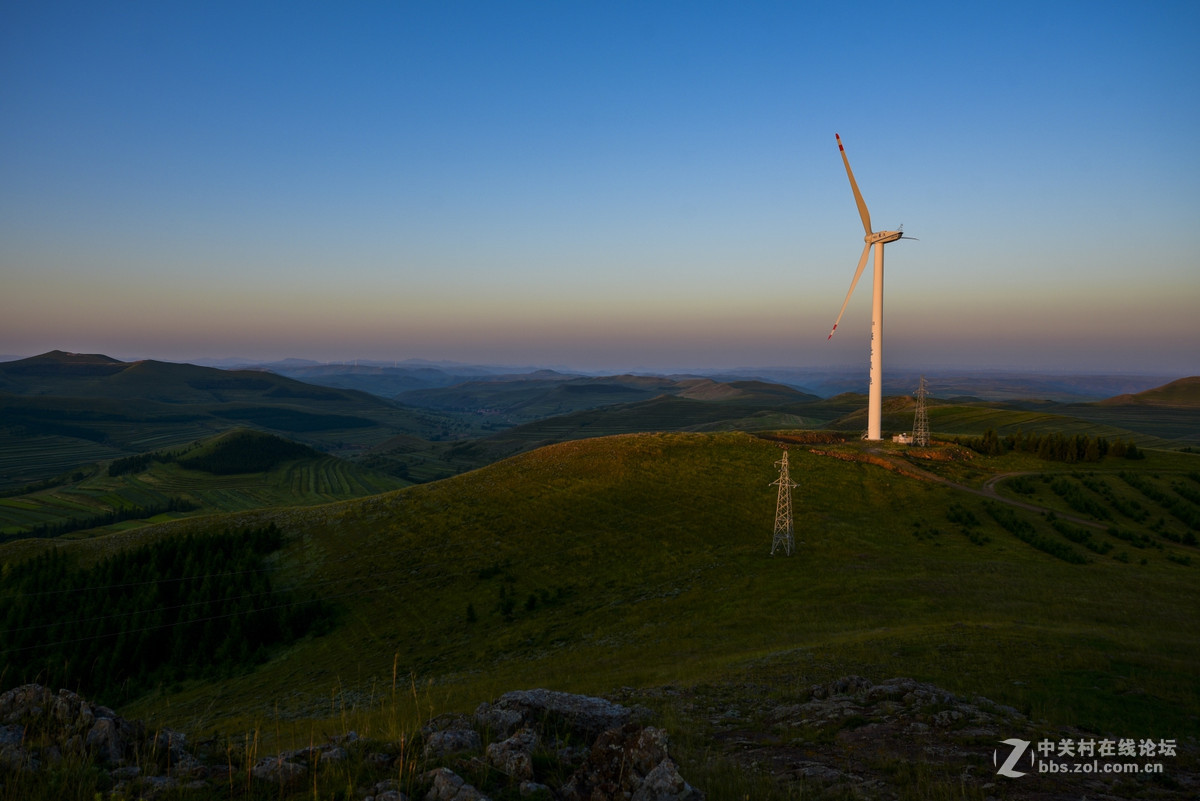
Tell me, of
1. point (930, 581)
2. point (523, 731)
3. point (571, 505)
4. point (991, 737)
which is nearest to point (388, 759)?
point (523, 731)

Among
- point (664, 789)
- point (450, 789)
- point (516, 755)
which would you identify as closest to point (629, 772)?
point (664, 789)

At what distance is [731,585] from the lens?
37.1m

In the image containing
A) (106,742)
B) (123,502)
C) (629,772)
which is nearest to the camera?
(629,772)

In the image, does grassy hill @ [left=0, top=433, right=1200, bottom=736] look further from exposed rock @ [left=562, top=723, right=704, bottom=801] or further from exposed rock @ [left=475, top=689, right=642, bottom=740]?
exposed rock @ [left=562, top=723, right=704, bottom=801]

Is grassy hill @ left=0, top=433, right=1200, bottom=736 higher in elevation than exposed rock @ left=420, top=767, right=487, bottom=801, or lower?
lower

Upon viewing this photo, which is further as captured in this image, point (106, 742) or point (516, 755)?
point (106, 742)

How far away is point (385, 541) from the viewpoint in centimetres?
5291

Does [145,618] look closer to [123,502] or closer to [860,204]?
[860,204]

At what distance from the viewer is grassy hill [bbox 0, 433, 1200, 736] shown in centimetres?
1908

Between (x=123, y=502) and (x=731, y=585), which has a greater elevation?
(x=731, y=585)

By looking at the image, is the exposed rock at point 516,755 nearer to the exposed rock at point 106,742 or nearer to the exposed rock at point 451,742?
the exposed rock at point 451,742

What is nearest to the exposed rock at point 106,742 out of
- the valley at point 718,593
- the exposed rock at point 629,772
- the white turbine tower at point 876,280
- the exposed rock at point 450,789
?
the valley at point 718,593

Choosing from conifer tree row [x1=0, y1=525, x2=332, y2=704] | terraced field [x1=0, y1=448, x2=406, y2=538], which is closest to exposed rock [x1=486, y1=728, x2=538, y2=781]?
conifer tree row [x1=0, y1=525, x2=332, y2=704]

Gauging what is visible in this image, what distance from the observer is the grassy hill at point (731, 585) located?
1908 cm
